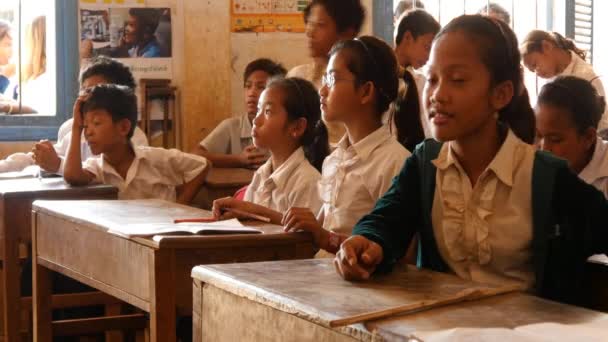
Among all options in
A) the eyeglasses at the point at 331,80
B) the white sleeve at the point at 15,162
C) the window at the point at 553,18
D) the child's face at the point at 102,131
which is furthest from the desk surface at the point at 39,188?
the window at the point at 553,18

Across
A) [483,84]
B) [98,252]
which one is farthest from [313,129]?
[483,84]

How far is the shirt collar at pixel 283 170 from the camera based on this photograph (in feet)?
10.0

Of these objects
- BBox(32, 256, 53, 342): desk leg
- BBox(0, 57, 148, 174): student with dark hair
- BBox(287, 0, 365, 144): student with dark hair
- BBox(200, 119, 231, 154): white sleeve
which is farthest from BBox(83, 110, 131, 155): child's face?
BBox(200, 119, 231, 154): white sleeve

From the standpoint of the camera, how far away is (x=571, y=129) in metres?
2.78

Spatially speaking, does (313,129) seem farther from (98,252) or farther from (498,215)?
(498,215)

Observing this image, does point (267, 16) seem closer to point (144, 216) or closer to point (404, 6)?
point (404, 6)

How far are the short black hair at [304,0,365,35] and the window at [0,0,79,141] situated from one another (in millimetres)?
1745

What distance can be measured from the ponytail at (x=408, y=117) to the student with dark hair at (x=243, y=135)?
1.73m

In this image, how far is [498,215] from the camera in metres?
1.88

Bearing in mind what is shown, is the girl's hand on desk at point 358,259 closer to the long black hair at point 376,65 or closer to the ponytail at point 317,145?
the long black hair at point 376,65

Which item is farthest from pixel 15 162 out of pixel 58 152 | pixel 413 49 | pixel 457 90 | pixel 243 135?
pixel 457 90

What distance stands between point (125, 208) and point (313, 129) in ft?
2.20

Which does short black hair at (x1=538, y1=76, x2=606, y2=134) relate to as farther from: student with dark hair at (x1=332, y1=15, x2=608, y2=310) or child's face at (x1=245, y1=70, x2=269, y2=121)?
child's face at (x1=245, y1=70, x2=269, y2=121)

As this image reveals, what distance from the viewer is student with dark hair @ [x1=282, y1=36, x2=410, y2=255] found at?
8.50 ft
